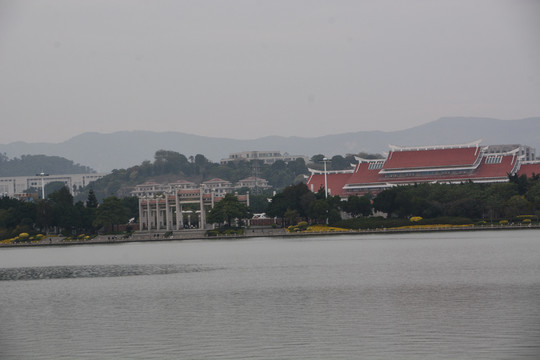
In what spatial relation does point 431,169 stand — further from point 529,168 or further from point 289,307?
point 289,307

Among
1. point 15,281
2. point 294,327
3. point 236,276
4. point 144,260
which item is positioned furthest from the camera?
point 144,260

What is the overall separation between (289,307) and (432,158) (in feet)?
301

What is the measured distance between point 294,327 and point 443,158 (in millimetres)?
95329

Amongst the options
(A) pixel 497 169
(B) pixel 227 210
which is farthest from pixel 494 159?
(B) pixel 227 210

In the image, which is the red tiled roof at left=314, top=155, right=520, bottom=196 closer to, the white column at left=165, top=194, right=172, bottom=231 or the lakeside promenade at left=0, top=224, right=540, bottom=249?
the white column at left=165, top=194, right=172, bottom=231

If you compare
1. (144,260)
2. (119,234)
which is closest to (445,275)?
(144,260)

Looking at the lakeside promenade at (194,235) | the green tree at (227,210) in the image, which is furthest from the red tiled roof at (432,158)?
the green tree at (227,210)

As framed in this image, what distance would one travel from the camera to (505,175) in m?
110

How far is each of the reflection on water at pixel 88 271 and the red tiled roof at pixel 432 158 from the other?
70.2 meters

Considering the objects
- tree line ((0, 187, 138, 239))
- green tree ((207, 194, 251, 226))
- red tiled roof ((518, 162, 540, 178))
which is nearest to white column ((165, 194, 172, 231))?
tree line ((0, 187, 138, 239))

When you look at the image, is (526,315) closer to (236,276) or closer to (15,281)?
(236,276)

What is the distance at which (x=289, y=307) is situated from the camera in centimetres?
3103

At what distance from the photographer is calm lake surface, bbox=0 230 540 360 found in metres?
23.6

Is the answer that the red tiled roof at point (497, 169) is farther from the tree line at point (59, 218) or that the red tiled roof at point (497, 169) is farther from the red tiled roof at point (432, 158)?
the tree line at point (59, 218)
